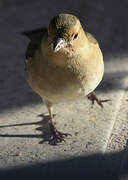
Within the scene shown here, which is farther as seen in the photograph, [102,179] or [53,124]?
[53,124]

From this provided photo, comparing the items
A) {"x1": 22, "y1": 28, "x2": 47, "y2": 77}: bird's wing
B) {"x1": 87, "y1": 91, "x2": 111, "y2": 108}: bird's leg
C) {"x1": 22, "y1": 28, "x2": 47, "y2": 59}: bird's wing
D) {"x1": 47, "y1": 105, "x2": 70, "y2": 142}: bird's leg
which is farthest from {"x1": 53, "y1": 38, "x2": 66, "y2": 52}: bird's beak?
{"x1": 87, "y1": 91, "x2": 111, "y2": 108}: bird's leg

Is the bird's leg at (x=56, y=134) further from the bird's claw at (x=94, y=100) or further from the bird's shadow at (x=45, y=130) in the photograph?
the bird's claw at (x=94, y=100)

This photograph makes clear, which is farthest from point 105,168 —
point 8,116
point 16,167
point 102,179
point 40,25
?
point 40,25

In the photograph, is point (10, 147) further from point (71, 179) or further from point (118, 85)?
point (118, 85)

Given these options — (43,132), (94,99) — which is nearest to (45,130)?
(43,132)

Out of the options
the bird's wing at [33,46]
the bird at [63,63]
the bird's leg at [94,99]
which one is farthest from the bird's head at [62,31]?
the bird's leg at [94,99]

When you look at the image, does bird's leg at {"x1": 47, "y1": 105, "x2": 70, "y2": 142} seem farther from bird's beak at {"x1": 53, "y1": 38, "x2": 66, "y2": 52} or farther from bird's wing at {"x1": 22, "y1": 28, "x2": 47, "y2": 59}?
bird's beak at {"x1": 53, "y1": 38, "x2": 66, "y2": 52}
